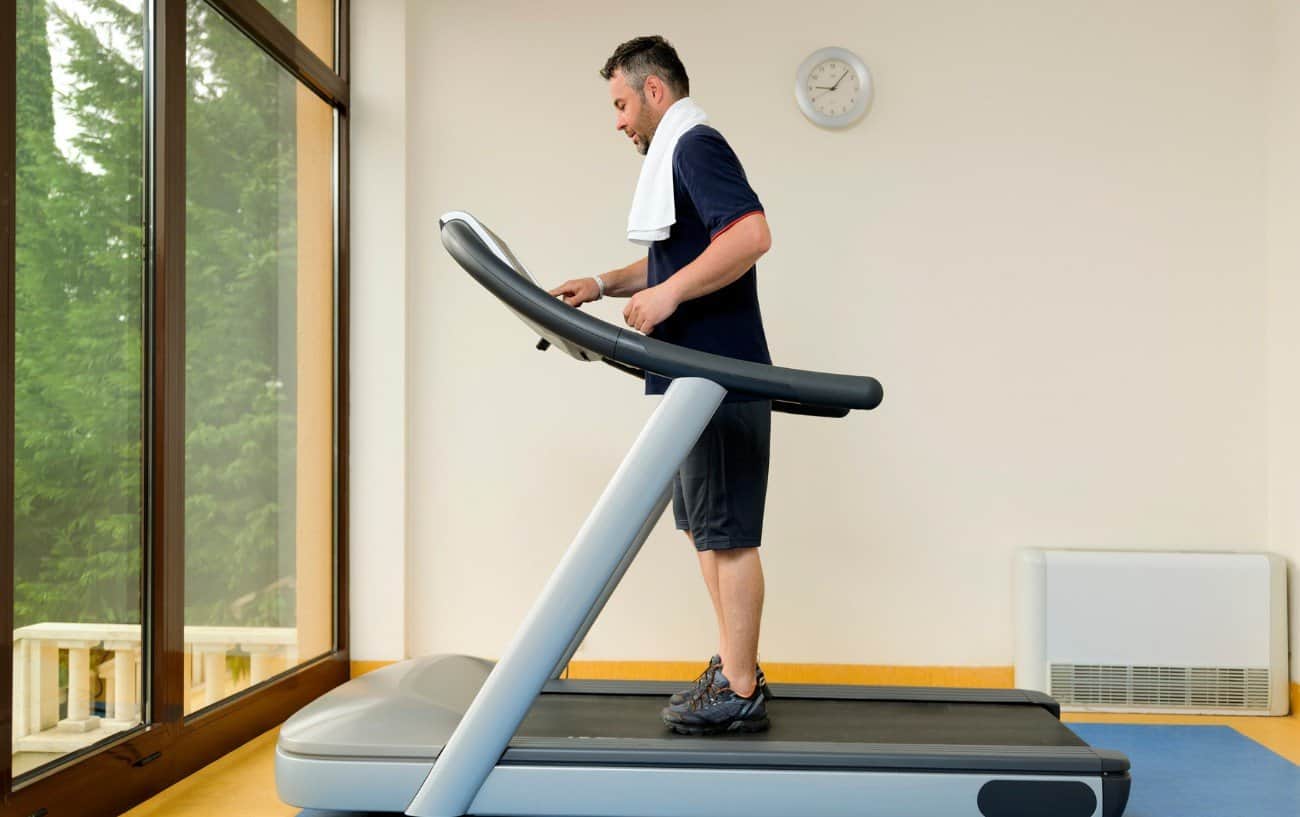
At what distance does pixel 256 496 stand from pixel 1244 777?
2.42 m

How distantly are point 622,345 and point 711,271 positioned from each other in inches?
9.7

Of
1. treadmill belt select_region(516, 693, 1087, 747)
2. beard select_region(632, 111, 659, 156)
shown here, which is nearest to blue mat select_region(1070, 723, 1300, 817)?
treadmill belt select_region(516, 693, 1087, 747)

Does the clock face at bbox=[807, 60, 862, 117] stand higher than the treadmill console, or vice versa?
the clock face at bbox=[807, 60, 862, 117]

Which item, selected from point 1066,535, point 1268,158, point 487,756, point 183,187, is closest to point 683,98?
point 183,187

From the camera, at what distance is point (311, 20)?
3.10m

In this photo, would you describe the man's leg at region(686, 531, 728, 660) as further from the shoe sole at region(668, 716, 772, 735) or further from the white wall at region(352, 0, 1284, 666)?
the white wall at region(352, 0, 1284, 666)

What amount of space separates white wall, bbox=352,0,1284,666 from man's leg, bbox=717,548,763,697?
1232mm

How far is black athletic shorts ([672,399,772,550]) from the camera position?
1.96 meters

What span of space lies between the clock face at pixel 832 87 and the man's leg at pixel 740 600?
5.72 ft

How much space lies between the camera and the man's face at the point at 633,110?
2092 millimetres

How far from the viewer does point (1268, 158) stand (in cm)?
319

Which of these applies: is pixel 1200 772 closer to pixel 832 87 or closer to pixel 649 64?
pixel 649 64

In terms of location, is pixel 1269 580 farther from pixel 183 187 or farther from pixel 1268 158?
pixel 183 187

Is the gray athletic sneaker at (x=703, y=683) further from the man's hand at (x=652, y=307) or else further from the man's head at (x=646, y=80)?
the man's head at (x=646, y=80)
